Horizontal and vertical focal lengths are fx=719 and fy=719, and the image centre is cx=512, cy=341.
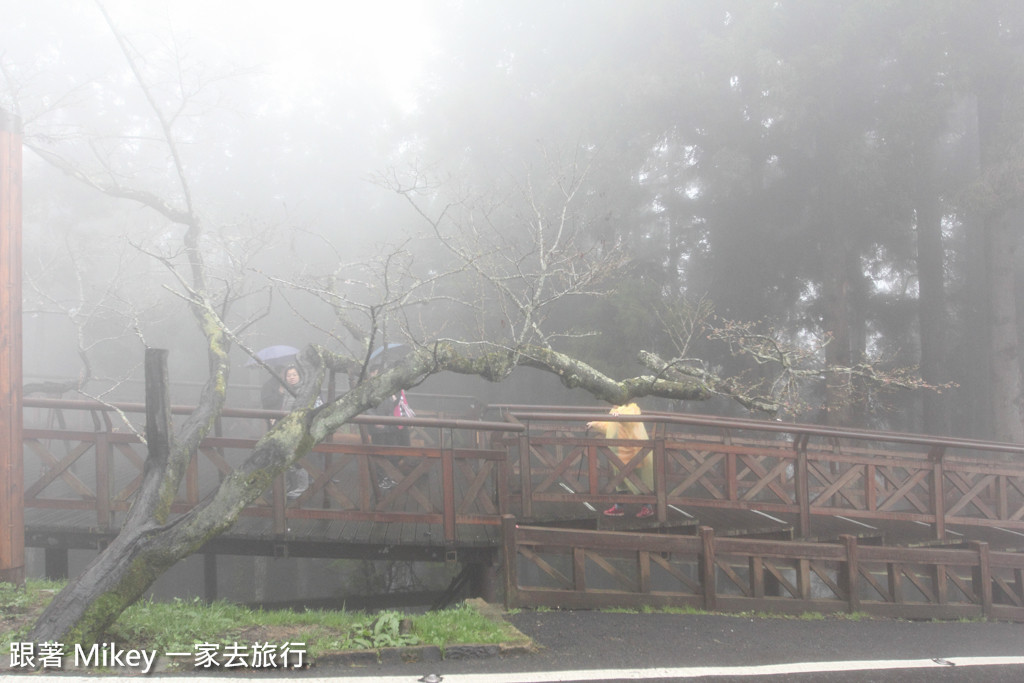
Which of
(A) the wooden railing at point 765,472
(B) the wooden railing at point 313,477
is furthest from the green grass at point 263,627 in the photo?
(A) the wooden railing at point 765,472

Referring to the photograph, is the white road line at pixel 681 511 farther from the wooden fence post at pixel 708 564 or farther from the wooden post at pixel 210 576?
the wooden post at pixel 210 576

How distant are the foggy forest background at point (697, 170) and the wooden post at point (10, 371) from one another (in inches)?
266

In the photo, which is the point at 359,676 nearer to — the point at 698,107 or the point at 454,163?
the point at 698,107

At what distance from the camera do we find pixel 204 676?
4203mm

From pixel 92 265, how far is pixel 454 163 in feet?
30.4

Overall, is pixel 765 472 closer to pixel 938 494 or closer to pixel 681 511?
pixel 681 511

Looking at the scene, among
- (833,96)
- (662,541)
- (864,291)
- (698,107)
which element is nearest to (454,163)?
(698,107)

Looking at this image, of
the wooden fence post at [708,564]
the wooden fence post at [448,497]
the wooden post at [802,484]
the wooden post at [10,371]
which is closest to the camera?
the wooden post at [10,371]

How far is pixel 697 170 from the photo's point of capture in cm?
1730

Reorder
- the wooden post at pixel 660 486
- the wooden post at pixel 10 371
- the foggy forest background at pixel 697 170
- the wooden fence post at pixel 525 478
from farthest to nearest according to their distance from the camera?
the foggy forest background at pixel 697 170, the wooden post at pixel 660 486, the wooden fence post at pixel 525 478, the wooden post at pixel 10 371

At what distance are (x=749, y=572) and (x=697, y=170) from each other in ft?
39.2

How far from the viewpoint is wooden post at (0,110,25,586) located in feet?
17.7

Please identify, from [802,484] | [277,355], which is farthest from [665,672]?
[277,355]

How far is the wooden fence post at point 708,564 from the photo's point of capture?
6.81 metres
